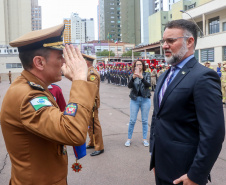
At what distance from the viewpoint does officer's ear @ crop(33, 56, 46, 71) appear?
5.17 ft

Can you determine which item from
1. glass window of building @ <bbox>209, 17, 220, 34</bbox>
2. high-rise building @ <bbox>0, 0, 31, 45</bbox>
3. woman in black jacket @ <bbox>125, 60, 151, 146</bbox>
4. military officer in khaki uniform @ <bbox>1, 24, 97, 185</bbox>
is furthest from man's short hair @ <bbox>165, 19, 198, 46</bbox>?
high-rise building @ <bbox>0, 0, 31, 45</bbox>

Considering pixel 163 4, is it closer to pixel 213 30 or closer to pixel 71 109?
pixel 213 30

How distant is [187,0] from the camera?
46906 millimetres

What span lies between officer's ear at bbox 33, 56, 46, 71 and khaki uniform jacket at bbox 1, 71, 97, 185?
0.28 feet

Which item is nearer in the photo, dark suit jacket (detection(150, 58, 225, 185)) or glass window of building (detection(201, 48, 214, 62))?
dark suit jacket (detection(150, 58, 225, 185))

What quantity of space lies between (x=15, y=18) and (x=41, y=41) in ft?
226

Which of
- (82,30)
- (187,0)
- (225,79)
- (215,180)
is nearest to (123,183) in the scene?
(215,180)

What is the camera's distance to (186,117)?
1.93 meters

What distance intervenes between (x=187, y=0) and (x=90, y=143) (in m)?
48.2

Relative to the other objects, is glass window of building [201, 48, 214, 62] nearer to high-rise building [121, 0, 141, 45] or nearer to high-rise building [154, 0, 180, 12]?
high-rise building [154, 0, 180, 12]

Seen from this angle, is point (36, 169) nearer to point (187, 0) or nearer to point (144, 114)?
point (144, 114)

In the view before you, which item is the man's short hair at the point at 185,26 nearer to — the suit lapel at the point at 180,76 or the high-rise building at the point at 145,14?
the suit lapel at the point at 180,76

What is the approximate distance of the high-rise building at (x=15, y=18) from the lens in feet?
196

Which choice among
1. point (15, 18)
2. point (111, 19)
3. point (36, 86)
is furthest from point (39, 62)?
point (111, 19)
